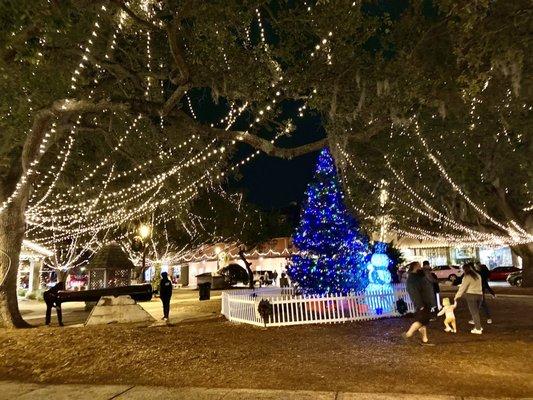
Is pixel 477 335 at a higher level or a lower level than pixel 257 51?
lower

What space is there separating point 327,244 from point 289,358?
250 inches

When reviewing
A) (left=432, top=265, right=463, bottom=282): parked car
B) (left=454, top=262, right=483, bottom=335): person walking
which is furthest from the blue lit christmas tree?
(left=432, top=265, right=463, bottom=282): parked car

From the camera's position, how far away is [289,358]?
26.0ft

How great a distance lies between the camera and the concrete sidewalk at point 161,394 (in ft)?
18.4

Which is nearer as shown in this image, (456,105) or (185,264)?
(456,105)

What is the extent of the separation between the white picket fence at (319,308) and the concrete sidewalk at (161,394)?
5537 mm

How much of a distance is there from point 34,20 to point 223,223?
3313cm

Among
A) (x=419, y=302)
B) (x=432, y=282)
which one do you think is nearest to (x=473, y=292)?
(x=419, y=302)

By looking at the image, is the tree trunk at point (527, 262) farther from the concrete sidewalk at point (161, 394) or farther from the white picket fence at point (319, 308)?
the concrete sidewalk at point (161, 394)

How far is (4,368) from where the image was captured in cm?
802

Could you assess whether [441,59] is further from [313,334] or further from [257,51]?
[313,334]

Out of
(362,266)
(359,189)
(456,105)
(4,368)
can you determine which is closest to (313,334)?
(362,266)

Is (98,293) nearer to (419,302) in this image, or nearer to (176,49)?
(176,49)

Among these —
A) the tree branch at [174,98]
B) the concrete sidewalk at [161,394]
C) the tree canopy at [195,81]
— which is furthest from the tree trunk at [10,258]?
the concrete sidewalk at [161,394]
